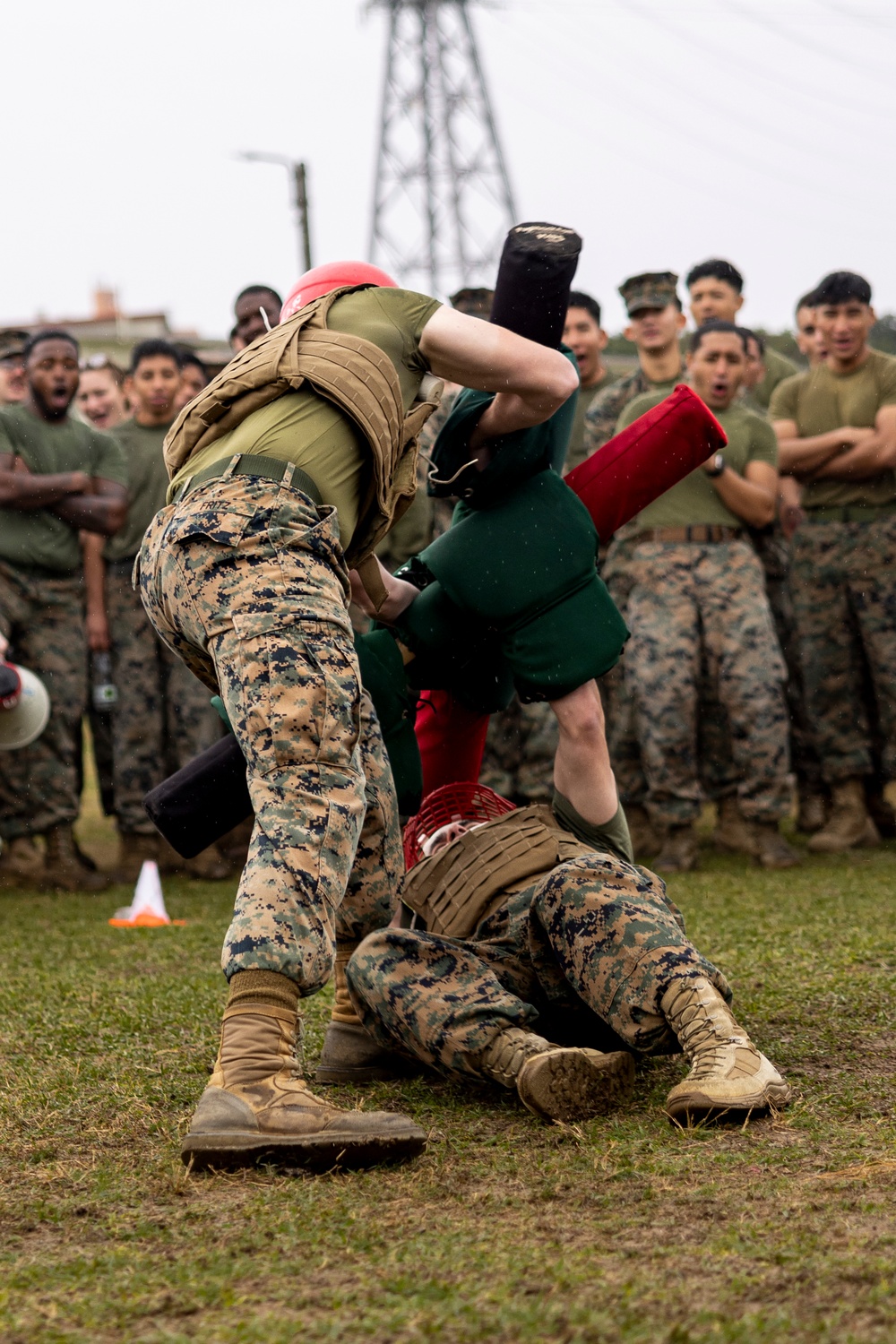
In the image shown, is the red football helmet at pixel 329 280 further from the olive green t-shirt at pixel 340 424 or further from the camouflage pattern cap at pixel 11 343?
the camouflage pattern cap at pixel 11 343

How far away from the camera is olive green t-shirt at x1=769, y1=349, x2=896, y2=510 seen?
6.92 metres

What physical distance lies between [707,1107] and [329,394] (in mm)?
1510

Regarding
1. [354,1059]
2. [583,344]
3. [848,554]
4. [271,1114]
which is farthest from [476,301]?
[271,1114]

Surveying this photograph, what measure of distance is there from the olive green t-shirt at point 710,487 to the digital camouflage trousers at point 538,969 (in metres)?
3.66

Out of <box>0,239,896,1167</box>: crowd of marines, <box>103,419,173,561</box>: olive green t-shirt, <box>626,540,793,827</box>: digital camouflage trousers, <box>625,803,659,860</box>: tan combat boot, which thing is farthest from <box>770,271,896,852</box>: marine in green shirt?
<box>103,419,173,561</box>: olive green t-shirt

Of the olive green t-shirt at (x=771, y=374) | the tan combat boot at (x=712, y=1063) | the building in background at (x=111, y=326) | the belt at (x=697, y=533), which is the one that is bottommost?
the tan combat boot at (x=712, y=1063)

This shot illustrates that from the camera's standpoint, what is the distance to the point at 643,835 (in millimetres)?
6934

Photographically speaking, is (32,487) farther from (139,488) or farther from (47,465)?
(139,488)

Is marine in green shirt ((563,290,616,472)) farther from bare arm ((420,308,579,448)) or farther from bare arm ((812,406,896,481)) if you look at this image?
bare arm ((420,308,579,448))

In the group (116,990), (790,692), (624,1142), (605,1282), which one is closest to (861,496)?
(790,692)

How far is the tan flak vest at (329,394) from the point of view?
2830 millimetres

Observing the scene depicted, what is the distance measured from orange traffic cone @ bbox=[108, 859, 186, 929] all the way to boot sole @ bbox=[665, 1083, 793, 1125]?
3.20 metres

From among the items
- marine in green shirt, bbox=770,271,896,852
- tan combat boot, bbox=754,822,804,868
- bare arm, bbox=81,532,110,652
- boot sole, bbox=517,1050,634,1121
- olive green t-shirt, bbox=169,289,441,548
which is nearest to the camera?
boot sole, bbox=517,1050,634,1121

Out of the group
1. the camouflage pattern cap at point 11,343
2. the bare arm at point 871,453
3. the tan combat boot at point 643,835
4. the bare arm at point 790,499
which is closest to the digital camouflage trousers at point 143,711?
the camouflage pattern cap at point 11,343
